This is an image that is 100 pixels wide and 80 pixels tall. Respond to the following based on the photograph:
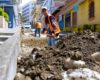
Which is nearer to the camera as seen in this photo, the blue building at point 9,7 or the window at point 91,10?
the window at point 91,10

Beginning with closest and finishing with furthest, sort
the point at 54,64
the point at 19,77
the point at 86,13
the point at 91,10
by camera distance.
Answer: the point at 19,77
the point at 54,64
the point at 91,10
the point at 86,13

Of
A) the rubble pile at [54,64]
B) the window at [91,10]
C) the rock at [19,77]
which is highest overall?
the window at [91,10]

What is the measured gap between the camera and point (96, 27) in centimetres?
2447

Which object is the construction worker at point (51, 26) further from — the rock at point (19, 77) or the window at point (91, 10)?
the window at point (91, 10)

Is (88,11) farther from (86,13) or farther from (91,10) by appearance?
(86,13)

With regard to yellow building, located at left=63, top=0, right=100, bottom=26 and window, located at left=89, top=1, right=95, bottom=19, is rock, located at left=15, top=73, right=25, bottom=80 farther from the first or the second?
window, located at left=89, top=1, right=95, bottom=19

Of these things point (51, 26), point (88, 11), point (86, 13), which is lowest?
point (51, 26)

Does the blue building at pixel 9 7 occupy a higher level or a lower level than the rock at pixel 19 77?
higher

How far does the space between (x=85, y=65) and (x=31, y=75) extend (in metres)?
1.10

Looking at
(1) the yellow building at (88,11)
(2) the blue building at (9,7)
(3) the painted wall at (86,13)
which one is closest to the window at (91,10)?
(1) the yellow building at (88,11)

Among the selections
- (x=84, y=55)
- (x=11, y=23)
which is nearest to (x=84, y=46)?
(x=84, y=55)

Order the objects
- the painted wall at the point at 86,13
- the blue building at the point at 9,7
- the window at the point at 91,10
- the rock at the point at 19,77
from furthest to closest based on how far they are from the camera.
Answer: the blue building at the point at 9,7
the window at the point at 91,10
the painted wall at the point at 86,13
the rock at the point at 19,77

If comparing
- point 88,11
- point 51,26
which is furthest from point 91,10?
point 51,26

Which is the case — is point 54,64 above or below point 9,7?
below
